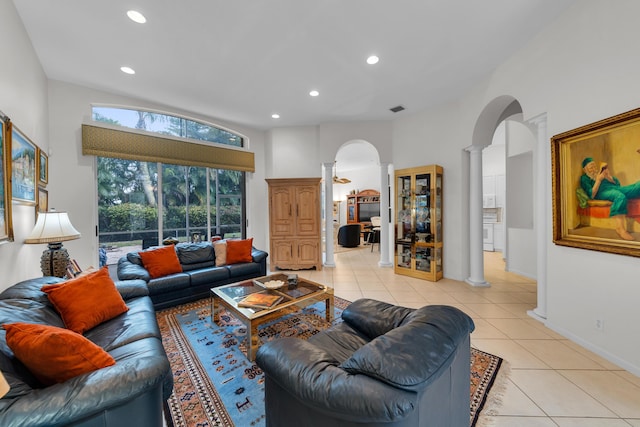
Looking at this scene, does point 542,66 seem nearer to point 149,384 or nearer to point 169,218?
point 149,384

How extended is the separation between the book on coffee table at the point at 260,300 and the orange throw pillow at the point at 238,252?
1576mm

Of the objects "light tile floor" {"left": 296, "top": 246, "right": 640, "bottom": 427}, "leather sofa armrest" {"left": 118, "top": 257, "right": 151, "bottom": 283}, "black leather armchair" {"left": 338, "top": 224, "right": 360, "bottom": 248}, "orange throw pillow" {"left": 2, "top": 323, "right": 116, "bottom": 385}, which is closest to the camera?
"orange throw pillow" {"left": 2, "top": 323, "right": 116, "bottom": 385}

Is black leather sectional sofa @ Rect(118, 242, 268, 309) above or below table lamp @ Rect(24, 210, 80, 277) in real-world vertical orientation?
below

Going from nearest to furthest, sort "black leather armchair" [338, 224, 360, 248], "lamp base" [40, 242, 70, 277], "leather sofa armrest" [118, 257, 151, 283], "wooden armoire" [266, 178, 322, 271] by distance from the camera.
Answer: "lamp base" [40, 242, 70, 277]
"leather sofa armrest" [118, 257, 151, 283]
"wooden armoire" [266, 178, 322, 271]
"black leather armchair" [338, 224, 360, 248]

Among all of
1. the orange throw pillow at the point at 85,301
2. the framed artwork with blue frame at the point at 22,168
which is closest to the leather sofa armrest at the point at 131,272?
the orange throw pillow at the point at 85,301

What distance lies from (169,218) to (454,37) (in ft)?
16.7

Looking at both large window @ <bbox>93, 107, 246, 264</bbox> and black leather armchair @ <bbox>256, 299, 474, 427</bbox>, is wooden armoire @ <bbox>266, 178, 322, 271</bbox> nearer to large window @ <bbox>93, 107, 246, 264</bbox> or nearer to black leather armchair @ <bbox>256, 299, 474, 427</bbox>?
large window @ <bbox>93, 107, 246, 264</bbox>

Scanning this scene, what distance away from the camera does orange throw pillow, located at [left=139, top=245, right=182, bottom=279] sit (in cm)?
338

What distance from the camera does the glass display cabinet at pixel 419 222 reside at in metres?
4.46

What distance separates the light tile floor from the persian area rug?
189mm

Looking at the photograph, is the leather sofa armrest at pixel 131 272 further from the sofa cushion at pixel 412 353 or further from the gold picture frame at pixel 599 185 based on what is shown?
the gold picture frame at pixel 599 185

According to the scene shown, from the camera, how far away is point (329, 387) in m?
0.98

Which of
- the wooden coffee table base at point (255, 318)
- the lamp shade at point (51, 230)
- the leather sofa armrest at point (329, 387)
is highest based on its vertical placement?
the lamp shade at point (51, 230)

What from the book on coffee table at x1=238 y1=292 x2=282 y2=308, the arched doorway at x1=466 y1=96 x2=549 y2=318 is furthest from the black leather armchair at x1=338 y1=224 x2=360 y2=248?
the book on coffee table at x1=238 y1=292 x2=282 y2=308
